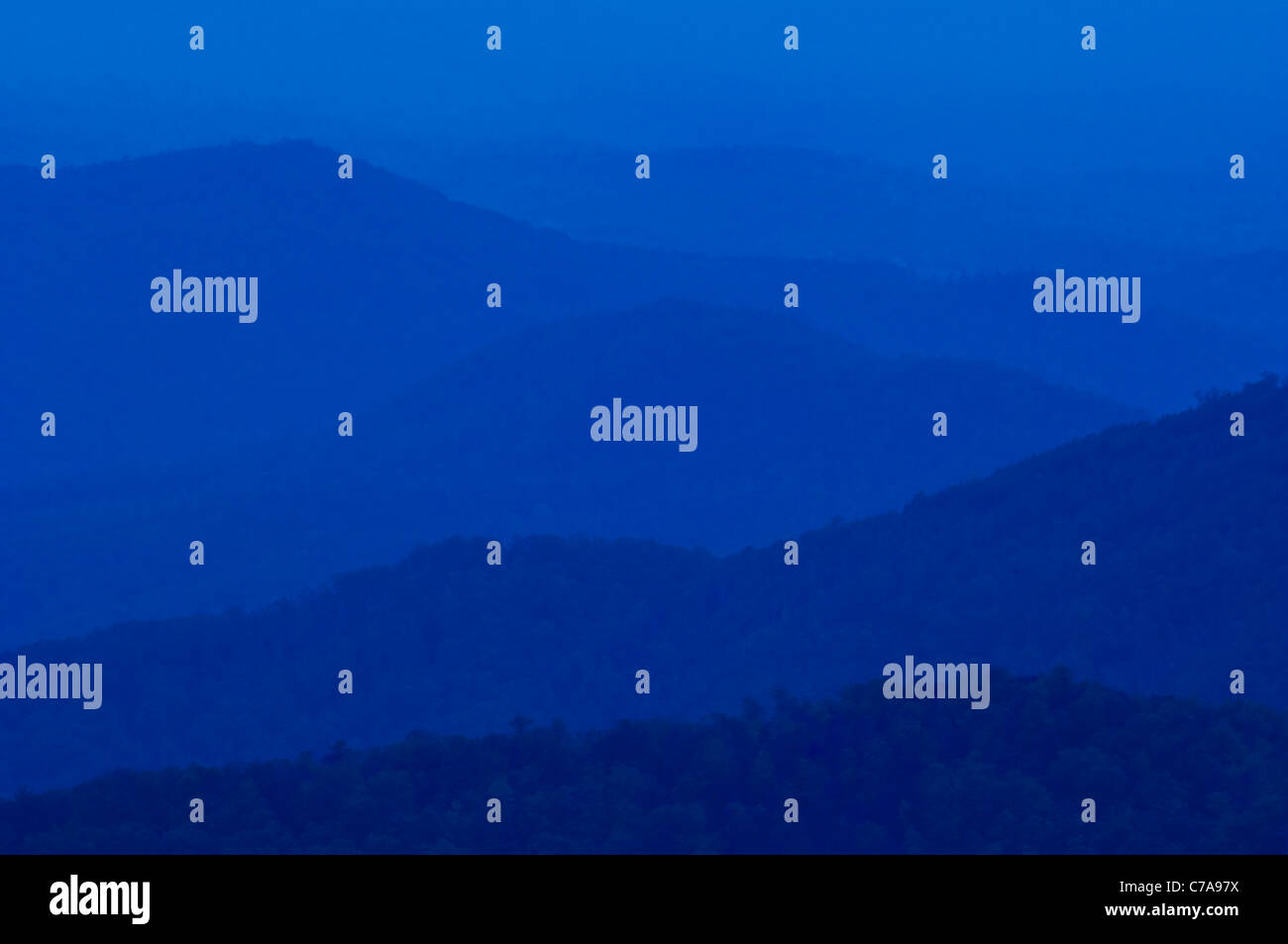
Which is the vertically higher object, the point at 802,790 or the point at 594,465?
the point at 594,465

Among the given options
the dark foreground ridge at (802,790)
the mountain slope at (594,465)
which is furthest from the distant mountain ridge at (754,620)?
the mountain slope at (594,465)

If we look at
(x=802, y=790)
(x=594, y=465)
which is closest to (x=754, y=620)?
(x=802, y=790)

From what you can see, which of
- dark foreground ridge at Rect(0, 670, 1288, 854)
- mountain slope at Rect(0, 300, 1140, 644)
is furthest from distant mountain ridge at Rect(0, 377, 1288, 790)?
mountain slope at Rect(0, 300, 1140, 644)

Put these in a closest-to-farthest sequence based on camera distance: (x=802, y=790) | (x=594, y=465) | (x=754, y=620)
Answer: (x=802, y=790), (x=754, y=620), (x=594, y=465)

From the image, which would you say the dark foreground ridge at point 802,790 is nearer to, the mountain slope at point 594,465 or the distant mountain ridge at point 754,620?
the distant mountain ridge at point 754,620

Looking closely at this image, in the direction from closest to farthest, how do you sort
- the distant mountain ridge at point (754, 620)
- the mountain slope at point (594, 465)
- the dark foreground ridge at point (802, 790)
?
the dark foreground ridge at point (802, 790) → the distant mountain ridge at point (754, 620) → the mountain slope at point (594, 465)

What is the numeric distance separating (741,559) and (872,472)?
276 ft

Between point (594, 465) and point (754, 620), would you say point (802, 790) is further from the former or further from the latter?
point (594, 465)

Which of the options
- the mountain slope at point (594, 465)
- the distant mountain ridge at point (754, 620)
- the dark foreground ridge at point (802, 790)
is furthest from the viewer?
the mountain slope at point (594, 465)

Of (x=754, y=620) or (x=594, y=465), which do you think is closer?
(x=754, y=620)

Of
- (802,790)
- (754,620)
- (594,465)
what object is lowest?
(802,790)

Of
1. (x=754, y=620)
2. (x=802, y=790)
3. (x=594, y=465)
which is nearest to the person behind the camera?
(x=802, y=790)

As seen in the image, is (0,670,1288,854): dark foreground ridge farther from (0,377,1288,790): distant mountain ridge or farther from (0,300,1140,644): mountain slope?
(0,300,1140,644): mountain slope

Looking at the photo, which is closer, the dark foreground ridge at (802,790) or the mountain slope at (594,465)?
the dark foreground ridge at (802,790)
